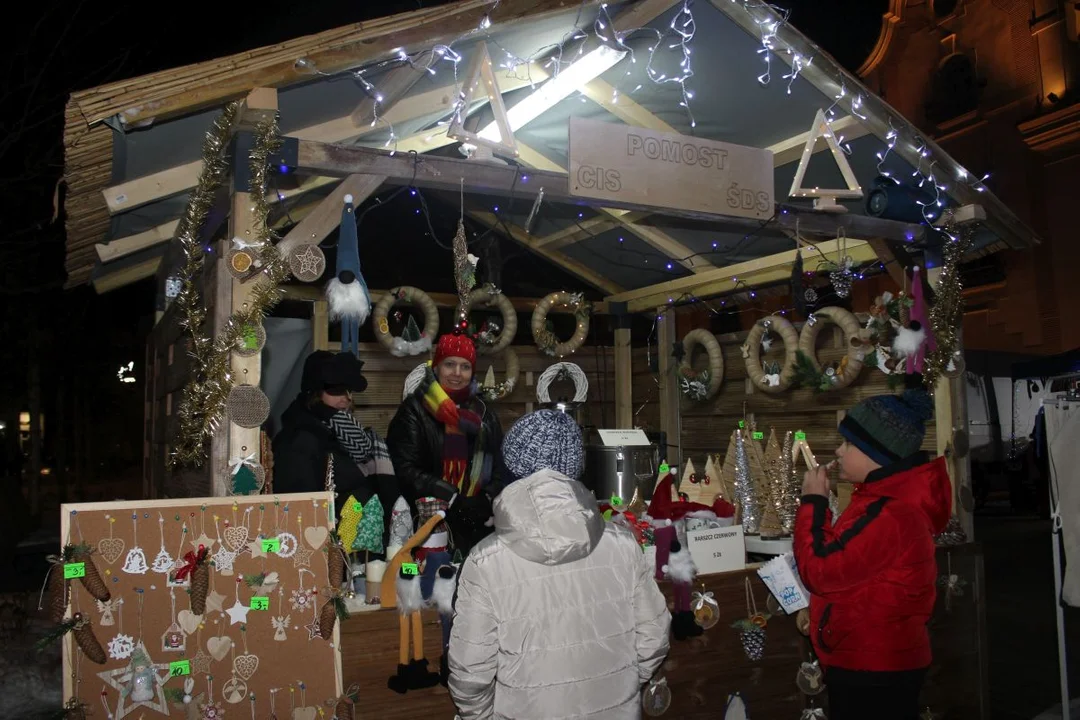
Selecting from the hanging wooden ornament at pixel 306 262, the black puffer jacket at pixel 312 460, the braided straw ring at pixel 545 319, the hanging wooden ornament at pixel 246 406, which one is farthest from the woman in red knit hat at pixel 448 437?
the braided straw ring at pixel 545 319

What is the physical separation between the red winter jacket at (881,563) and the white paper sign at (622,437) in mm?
2201

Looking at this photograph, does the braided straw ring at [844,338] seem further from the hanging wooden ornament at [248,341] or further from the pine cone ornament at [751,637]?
the hanging wooden ornament at [248,341]

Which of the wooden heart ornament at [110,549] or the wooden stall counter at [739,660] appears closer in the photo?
the wooden heart ornament at [110,549]

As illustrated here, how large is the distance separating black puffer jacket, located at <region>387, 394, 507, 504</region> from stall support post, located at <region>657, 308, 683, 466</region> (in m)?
3.05

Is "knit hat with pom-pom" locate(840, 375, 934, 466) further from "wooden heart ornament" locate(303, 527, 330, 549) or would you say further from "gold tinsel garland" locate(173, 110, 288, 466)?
"gold tinsel garland" locate(173, 110, 288, 466)

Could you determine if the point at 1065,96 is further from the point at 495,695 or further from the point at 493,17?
the point at 495,695

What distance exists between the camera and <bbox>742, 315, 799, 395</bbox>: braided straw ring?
5852 millimetres

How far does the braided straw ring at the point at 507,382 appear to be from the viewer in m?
6.75

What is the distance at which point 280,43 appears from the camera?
333 cm

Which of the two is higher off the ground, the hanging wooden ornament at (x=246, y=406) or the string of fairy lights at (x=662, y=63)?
the string of fairy lights at (x=662, y=63)

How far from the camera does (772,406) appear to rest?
6.29 meters

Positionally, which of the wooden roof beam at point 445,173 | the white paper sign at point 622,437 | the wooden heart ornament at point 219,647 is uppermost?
the wooden roof beam at point 445,173

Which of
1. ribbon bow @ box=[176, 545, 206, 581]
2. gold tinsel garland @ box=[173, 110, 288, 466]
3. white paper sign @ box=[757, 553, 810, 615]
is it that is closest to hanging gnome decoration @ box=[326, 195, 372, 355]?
gold tinsel garland @ box=[173, 110, 288, 466]

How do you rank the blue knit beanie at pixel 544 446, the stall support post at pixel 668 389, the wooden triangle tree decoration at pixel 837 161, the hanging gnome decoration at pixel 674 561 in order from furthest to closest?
the stall support post at pixel 668 389, the wooden triangle tree decoration at pixel 837 161, the hanging gnome decoration at pixel 674 561, the blue knit beanie at pixel 544 446
